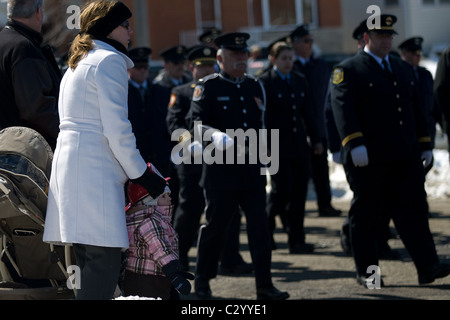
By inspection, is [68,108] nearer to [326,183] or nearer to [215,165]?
[215,165]

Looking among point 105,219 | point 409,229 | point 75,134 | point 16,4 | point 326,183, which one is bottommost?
point 326,183

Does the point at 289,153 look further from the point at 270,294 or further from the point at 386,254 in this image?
the point at 270,294

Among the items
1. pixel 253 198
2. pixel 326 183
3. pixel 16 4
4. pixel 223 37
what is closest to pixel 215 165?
pixel 253 198

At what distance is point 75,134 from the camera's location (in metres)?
5.18

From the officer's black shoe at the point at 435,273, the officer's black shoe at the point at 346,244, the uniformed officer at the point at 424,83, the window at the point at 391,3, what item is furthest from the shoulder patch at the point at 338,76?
the window at the point at 391,3

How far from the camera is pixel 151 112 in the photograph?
33.1 ft

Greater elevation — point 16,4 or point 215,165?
point 16,4

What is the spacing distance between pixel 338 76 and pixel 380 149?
27.9 inches

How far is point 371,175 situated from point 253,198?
0.99 meters

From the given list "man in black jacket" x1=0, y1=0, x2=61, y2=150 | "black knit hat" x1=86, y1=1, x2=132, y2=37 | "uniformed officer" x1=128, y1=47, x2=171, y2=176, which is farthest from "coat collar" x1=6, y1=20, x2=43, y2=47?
"uniformed officer" x1=128, y1=47, x2=171, y2=176

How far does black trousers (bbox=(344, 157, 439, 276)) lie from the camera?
25.4 feet

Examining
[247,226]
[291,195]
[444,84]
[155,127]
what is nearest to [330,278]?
[247,226]

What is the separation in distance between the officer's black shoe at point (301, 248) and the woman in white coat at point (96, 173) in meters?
4.99
